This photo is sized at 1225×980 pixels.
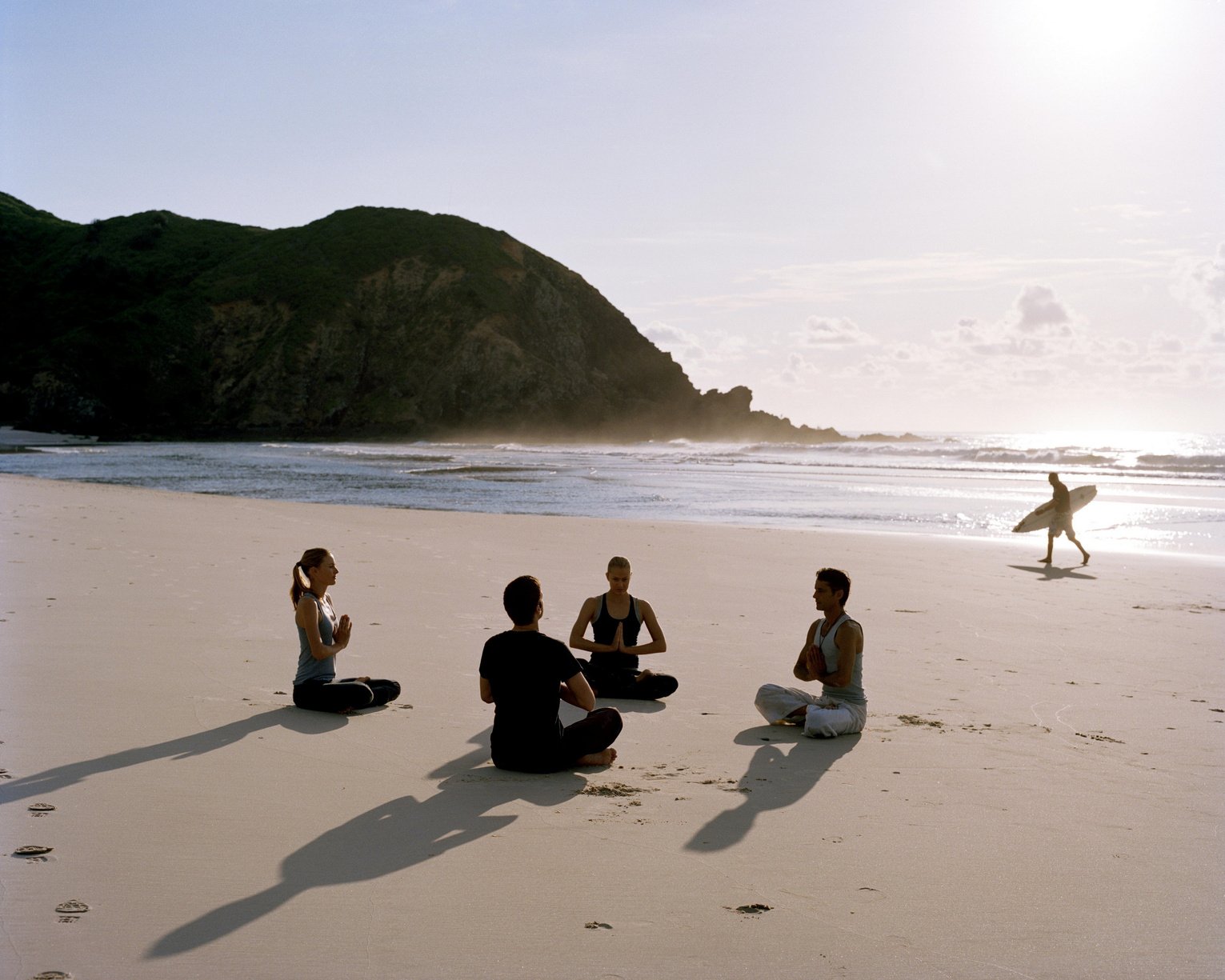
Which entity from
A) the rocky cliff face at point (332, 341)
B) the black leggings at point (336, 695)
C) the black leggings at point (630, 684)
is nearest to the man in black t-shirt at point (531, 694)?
the black leggings at point (336, 695)

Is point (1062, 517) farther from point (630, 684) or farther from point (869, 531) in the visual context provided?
point (630, 684)

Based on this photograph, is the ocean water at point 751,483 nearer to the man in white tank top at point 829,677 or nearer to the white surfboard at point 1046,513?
the white surfboard at point 1046,513

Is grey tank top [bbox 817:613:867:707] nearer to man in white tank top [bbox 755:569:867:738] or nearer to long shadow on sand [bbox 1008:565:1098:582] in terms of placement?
man in white tank top [bbox 755:569:867:738]

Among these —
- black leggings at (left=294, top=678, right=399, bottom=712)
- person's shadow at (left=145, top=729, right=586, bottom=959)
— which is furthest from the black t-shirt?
black leggings at (left=294, top=678, right=399, bottom=712)

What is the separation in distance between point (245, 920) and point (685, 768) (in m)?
2.52

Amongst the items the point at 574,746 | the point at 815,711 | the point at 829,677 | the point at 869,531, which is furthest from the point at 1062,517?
the point at 574,746

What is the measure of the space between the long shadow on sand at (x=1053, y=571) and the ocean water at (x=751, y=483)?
266 centimetres

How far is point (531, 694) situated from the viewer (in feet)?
16.9

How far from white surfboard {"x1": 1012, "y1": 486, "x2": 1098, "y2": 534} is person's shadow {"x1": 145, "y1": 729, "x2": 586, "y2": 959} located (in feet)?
41.8

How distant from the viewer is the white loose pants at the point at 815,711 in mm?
→ 5855

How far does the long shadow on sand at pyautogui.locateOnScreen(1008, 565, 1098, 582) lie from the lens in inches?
533

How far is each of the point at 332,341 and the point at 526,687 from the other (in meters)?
99.5

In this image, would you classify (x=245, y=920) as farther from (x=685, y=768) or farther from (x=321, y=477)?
(x=321, y=477)

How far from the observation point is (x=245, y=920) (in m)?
3.36
